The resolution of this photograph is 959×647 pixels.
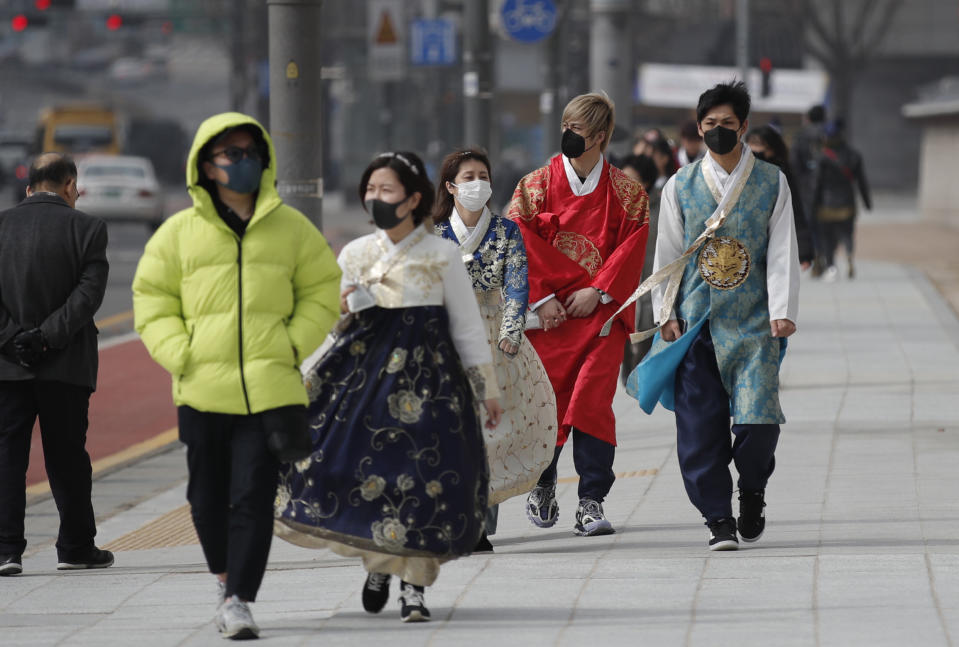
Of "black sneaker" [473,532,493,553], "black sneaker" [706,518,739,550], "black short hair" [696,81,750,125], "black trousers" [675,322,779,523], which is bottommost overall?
"black sneaker" [473,532,493,553]

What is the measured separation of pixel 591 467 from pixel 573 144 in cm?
130

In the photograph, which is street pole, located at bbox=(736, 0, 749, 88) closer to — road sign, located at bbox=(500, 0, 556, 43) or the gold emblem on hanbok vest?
road sign, located at bbox=(500, 0, 556, 43)

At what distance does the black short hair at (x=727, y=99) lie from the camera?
6.54 metres

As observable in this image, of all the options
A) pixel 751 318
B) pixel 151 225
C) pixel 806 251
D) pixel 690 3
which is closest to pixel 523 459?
pixel 751 318

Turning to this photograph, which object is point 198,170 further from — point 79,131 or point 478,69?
point 79,131

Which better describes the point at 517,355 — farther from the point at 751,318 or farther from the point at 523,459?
the point at 751,318

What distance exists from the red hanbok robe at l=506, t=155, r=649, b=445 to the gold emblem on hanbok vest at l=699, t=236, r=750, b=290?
68cm

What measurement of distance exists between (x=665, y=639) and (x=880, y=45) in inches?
2233

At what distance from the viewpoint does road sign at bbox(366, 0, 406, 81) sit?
1861 centimetres

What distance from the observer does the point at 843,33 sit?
57.0 metres

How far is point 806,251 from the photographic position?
948 centimetres

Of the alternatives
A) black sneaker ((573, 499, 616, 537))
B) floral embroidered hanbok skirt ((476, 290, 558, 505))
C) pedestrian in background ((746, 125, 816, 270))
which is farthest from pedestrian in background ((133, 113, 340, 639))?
Answer: pedestrian in background ((746, 125, 816, 270))

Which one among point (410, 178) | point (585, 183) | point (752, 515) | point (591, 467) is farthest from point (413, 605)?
point (585, 183)

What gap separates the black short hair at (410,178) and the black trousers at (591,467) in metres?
1.91
